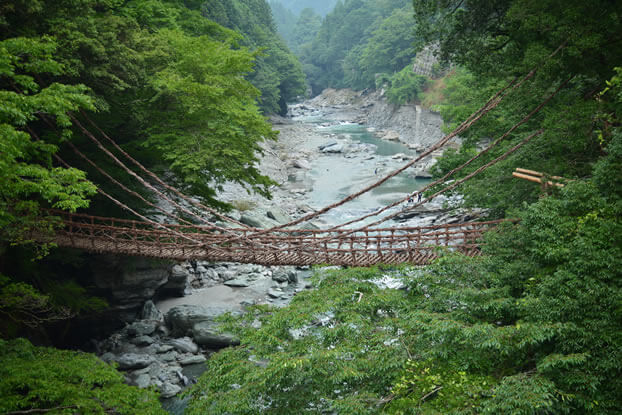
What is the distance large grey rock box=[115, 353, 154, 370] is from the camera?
7.66 m

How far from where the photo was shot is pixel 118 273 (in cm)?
882

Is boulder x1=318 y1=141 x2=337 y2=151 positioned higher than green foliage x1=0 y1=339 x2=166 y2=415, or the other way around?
green foliage x1=0 y1=339 x2=166 y2=415

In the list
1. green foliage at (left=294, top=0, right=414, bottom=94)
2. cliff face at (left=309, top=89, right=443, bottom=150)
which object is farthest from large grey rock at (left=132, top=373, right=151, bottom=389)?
green foliage at (left=294, top=0, right=414, bottom=94)

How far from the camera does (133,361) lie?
25.3ft

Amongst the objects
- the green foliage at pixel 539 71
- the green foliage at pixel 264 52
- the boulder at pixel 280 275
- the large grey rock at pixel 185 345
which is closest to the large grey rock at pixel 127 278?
the large grey rock at pixel 185 345

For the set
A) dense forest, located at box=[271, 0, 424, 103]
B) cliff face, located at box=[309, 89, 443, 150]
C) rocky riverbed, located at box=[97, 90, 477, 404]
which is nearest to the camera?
rocky riverbed, located at box=[97, 90, 477, 404]

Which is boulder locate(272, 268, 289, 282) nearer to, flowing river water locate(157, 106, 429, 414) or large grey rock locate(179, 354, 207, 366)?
flowing river water locate(157, 106, 429, 414)

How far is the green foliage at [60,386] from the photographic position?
3.79 m

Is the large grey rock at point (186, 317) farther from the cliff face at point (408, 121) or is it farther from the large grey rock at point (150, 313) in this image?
the cliff face at point (408, 121)

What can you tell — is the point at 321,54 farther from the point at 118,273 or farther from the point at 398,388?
the point at 398,388

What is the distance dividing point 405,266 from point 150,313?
6.89 meters

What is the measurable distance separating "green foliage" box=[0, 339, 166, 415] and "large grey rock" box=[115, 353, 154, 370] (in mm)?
3042

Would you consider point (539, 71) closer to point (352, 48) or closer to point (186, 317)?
point (186, 317)

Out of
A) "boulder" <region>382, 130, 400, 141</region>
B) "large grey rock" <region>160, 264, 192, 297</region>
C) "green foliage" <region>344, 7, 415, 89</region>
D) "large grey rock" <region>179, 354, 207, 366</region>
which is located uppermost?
"green foliage" <region>344, 7, 415, 89</region>
